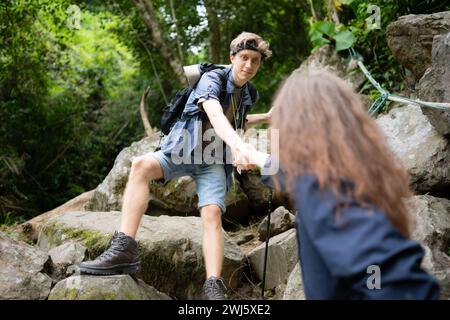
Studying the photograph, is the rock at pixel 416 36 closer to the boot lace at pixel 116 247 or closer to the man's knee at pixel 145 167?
the man's knee at pixel 145 167

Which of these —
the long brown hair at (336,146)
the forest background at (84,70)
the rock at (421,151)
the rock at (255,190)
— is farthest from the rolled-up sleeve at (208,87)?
the forest background at (84,70)

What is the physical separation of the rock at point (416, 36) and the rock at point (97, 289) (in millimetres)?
3684

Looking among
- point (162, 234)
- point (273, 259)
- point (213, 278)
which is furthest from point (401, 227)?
point (162, 234)

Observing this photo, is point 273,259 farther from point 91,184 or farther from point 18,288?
point 91,184

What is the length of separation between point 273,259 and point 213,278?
4.28 ft

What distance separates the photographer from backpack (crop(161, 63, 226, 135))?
12.3 ft

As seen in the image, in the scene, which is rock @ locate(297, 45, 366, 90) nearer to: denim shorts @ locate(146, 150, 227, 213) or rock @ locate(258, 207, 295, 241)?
rock @ locate(258, 207, 295, 241)

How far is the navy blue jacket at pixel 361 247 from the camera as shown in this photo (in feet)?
5.56

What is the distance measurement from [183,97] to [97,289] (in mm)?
1543

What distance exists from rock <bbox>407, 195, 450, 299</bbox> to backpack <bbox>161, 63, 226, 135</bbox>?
5.83 feet

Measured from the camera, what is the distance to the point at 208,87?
3531mm

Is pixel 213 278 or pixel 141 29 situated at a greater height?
pixel 141 29

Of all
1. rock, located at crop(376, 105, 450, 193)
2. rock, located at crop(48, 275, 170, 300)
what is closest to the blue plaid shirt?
rock, located at crop(48, 275, 170, 300)

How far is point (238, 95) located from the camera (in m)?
3.78
